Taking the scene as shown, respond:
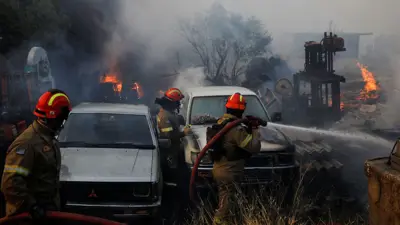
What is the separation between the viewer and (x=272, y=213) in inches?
189

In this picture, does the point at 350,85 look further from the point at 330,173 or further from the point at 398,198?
the point at 398,198

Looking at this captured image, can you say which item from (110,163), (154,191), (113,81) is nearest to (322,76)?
(113,81)

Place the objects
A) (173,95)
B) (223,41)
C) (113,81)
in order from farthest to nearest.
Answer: (223,41) < (113,81) < (173,95)

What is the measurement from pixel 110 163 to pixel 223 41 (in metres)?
25.6

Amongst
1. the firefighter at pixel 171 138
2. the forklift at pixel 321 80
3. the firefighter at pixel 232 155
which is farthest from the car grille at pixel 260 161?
the forklift at pixel 321 80

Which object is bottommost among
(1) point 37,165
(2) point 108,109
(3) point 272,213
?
(3) point 272,213

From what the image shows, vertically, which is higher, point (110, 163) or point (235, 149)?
point (235, 149)

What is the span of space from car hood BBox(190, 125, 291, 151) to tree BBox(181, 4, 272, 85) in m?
22.4

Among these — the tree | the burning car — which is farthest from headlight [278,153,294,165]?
the tree

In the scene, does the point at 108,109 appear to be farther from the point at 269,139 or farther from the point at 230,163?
the point at 230,163

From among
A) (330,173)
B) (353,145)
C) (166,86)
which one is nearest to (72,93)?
(166,86)

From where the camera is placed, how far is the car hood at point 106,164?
5.32 metres

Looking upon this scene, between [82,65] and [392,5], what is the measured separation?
18646mm

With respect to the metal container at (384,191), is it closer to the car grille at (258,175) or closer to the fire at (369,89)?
the car grille at (258,175)
